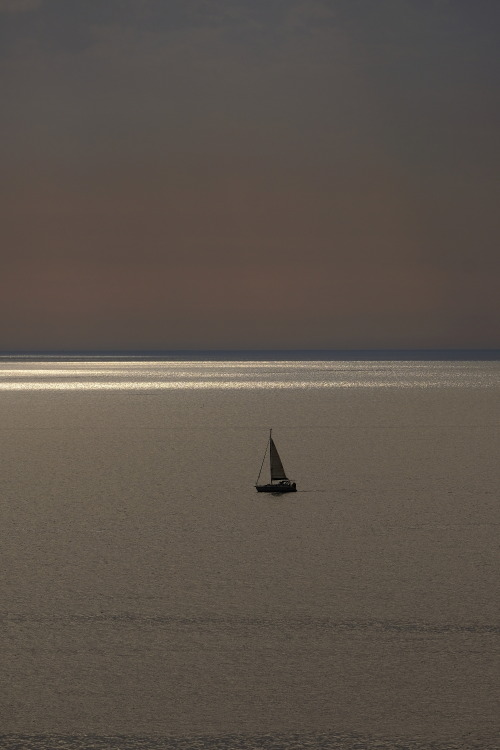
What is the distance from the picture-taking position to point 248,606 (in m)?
11.8

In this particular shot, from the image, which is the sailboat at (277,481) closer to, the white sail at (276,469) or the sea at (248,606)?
the white sail at (276,469)

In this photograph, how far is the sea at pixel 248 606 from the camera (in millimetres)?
8375

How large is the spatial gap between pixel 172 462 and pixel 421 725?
2003 centimetres

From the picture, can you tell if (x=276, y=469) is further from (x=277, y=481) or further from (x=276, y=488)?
(x=276, y=488)

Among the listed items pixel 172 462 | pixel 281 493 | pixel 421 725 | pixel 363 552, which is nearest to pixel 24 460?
pixel 172 462

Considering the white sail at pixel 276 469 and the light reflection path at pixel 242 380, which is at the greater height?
the light reflection path at pixel 242 380

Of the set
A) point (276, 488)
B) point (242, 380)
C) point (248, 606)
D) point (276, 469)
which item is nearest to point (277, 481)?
point (276, 469)

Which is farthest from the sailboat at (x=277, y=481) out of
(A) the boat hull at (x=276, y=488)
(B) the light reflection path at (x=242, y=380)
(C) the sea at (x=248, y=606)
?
(B) the light reflection path at (x=242, y=380)

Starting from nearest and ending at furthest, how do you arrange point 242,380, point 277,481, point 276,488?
point 276,488, point 277,481, point 242,380

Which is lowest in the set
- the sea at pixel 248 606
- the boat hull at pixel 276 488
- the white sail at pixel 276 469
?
Result: the sea at pixel 248 606

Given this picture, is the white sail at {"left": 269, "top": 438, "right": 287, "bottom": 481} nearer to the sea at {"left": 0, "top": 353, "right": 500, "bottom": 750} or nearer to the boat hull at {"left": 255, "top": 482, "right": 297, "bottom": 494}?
the boat hull at {"left": 255, "top": 482, "right": 297, "bottom": 494}

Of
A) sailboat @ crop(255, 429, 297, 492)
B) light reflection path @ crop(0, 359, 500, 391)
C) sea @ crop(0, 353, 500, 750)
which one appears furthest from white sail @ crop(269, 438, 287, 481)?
light reflection path @ crop(0, 359, 500, 391)

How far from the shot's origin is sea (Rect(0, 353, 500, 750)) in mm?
8375

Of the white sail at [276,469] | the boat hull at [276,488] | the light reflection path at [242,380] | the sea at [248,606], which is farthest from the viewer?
the light reflection path at [242,380]
